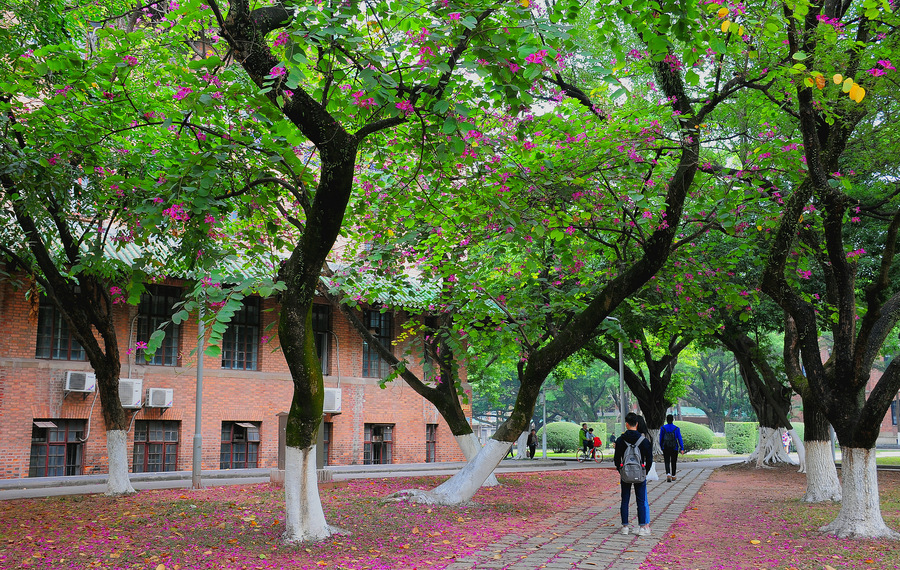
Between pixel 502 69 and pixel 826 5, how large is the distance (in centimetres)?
548

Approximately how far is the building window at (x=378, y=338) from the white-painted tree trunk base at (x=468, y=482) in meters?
15.0

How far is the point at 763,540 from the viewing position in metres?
8.73

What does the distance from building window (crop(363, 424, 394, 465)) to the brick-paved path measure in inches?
573

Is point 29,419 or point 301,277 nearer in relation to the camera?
point 301,277

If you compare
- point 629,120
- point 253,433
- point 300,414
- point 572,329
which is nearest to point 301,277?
point 300,414

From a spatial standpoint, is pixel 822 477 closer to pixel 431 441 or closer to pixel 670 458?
pixel 670 458

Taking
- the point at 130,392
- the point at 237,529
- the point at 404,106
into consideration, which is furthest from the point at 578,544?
the point at 130,392

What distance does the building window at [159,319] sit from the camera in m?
20.8

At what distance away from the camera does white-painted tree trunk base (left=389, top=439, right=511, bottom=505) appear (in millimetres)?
11000

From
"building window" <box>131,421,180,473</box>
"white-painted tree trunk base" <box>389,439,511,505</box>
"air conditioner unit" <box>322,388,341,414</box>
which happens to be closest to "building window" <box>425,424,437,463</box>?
"air conditioner unit" <box>322,388,341,414</box>

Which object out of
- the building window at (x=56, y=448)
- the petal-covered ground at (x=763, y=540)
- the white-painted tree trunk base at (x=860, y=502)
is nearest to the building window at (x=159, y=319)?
the building window at (x=56, y=448)

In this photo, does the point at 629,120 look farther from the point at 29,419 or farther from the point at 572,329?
the point at 29,419

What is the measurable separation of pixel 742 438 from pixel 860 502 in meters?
34.6

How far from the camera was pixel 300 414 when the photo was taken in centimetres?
804
